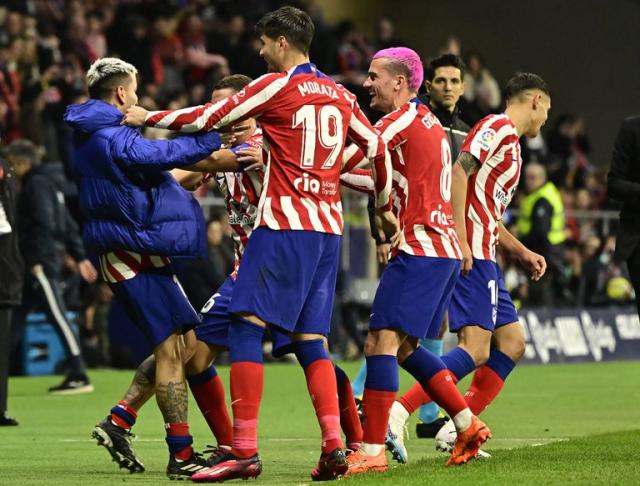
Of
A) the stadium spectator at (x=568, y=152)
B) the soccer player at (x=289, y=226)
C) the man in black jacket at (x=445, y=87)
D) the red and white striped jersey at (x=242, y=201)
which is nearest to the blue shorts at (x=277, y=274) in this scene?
the soccer player at (x=289, y=226)

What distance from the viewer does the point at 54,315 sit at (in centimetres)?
1448

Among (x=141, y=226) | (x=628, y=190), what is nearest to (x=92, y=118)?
(x=141, y=226)

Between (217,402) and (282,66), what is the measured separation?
6.39 feet

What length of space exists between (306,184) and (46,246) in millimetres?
7690

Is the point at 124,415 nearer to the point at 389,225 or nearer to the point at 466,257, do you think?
the point at 389,225

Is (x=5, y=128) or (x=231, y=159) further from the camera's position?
(x=5, y=128)

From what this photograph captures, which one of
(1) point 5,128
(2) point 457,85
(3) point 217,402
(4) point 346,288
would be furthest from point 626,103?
(3) point 217,402

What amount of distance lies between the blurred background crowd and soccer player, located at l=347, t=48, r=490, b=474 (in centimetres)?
736

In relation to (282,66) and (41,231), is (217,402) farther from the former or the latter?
(41,231)

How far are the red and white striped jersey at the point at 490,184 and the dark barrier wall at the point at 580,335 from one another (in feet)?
34.6

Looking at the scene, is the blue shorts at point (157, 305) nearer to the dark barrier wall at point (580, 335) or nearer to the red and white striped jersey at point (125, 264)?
the red and white striped jersey at point (125, 264)

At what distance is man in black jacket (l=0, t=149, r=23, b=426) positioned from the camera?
444 inches

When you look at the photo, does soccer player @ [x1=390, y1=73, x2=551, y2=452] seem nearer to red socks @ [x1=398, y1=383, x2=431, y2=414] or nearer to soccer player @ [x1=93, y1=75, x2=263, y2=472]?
red socks @ [x1=398, y1=383, x2=431, y2=414]

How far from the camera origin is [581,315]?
20812 mm
